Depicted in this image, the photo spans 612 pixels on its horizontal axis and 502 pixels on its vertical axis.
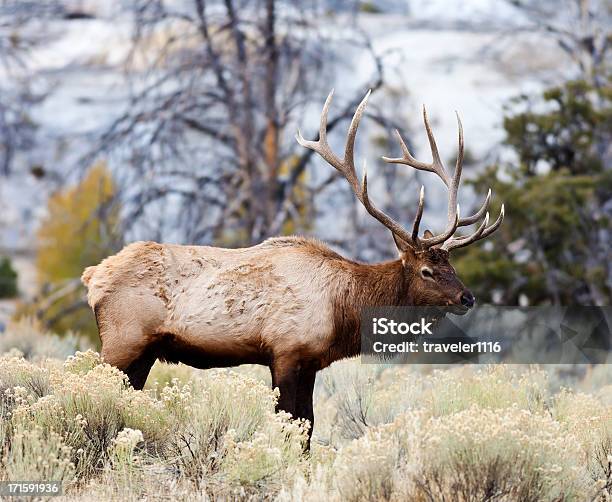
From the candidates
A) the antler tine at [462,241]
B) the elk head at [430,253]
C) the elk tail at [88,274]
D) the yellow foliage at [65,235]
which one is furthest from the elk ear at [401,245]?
the yellow foliage at [65,235]

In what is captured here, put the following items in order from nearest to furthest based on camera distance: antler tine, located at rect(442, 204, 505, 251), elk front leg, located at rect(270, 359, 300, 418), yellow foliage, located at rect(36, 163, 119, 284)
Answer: elk front leg, located at rect(270, 359, 300, 418) < antler tine, located at rect(442, 204, 505, 251) < yellow foliage, located at rect(36, 163, 119, 284)

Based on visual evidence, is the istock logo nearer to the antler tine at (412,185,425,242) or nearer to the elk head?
the elk head

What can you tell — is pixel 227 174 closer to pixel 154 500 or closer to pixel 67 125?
pixel 154 500

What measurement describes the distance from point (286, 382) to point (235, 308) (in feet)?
1.97

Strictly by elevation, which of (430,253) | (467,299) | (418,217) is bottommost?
(467,299)

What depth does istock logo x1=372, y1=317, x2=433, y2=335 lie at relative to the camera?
7.27 m

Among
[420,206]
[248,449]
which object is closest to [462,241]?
[420,206]

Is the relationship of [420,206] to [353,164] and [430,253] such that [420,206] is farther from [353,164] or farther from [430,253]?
[353,164]

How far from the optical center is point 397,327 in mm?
7379

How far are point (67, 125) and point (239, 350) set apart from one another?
33822 mm
